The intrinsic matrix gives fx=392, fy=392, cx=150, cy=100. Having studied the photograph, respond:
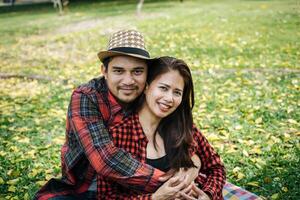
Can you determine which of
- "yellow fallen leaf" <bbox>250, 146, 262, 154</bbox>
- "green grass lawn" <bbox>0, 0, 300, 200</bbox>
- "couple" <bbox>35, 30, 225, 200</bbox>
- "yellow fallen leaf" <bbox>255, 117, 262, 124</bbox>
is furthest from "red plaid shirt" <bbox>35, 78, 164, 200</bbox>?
"yellow fallen leaf" <bbox>255, 117, 262, 124</bbox>

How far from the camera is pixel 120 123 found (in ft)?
8.77

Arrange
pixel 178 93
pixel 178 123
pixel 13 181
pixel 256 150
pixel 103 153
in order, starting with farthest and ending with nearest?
pixel 256 150 < pixel 13 181 < pixel 178 123 < pixel 178 93 < pixel 103 153

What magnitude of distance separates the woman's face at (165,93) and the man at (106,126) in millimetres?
99

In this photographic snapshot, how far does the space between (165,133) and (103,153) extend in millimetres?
558

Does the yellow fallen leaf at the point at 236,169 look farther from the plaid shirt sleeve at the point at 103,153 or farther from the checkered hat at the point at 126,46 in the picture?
the checkered hat at the point at 126,46

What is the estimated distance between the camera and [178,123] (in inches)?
113

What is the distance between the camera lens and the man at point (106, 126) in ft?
8.29

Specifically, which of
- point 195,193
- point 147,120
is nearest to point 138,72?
point 147,120

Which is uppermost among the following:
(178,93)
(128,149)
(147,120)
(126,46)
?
(126,46)

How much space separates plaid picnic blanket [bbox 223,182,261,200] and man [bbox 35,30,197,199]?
1.02 m

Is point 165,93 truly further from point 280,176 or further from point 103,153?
point 280,176

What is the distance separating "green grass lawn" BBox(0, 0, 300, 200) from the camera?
4.08 meters

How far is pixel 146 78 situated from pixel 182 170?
2.27ft

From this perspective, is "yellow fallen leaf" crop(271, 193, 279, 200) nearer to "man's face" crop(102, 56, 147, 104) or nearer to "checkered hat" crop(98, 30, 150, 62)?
"man's face" crop(102, 56, 147, 104)
